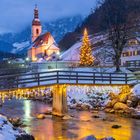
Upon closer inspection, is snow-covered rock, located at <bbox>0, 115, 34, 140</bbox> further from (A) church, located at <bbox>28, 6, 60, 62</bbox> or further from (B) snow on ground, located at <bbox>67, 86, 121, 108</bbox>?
(A) church, located at <bbox>28, 6, 60, 62</bbox>

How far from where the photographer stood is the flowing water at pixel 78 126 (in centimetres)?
3178

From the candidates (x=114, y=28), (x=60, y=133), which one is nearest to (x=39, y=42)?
(x=114, y=28)

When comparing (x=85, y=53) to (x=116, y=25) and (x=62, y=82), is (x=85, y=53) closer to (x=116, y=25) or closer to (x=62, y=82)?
(x=116, y=25)

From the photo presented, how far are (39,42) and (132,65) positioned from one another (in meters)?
90.5

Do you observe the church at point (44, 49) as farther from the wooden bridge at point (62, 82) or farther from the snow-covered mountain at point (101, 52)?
the wooden bridge at point (62, 82)

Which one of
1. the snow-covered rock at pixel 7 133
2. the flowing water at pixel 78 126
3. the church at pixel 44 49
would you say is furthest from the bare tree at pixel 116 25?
the church at pixel 44 49

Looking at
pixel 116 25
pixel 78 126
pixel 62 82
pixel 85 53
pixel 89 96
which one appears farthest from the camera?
pixel 85 53

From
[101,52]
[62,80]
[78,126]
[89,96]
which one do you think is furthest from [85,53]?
[78,126]

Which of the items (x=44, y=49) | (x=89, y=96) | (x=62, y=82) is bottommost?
(x=89, y=96)

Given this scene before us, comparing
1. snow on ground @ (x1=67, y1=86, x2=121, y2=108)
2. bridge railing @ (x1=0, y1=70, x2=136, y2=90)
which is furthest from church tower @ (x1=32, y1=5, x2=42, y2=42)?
bridge railing @ (x1=0, y1=70, x2=136, y2=90)

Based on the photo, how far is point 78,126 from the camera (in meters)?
36.4

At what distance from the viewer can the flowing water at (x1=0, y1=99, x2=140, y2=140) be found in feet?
104

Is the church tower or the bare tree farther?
the church tower

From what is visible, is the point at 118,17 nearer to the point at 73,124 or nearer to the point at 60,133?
the point at 73,124
